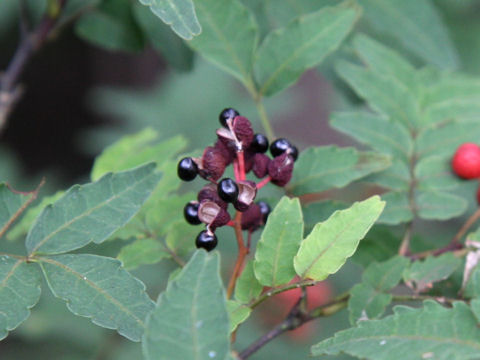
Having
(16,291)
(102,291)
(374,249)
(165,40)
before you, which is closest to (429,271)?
(374,249)

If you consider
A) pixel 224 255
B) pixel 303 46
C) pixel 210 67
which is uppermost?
pixel 303 46

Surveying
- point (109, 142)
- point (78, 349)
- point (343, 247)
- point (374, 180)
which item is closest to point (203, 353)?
point (343, 247)

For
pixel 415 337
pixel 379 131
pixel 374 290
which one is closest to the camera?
pixel 415 337

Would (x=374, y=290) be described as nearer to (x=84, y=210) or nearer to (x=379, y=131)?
(x=379, y=131)

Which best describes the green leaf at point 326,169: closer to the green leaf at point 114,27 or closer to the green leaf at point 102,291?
the green leaf at point 102,291

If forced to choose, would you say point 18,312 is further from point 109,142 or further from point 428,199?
point 109,142

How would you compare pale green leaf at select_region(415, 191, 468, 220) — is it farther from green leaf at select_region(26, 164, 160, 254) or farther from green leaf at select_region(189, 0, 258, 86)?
green leaf at select_region(26, 164, 160, 254)
